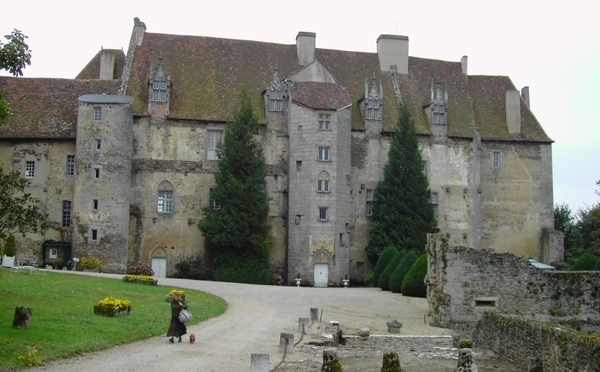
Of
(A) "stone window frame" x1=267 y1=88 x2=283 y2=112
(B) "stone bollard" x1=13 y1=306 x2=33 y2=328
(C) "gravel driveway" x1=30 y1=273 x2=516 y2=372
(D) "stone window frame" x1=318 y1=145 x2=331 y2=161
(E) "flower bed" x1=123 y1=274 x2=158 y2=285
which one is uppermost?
(A) "stone window frame" x1=267 y1=88 x2=283 y2=112

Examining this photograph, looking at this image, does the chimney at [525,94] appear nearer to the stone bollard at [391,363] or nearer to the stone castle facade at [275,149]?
the stone castle facade at [275,149]

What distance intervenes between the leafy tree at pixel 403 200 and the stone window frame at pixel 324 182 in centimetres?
432

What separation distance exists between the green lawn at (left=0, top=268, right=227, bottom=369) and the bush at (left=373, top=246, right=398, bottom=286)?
57.8 feet

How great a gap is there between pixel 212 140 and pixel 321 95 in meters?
8.15

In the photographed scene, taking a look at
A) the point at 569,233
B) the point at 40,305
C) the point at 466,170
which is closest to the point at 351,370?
the point at 40,305

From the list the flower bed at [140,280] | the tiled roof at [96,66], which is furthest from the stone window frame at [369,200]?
the flower bed at [140,280]

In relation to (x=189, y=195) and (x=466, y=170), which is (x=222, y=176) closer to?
(x=189, y=195)

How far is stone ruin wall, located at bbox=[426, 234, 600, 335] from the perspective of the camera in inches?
1366

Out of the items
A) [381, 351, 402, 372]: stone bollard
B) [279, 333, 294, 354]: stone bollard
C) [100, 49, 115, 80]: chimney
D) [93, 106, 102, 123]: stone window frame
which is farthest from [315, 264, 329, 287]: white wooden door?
[381, 351, 402, 372]: stone bollard

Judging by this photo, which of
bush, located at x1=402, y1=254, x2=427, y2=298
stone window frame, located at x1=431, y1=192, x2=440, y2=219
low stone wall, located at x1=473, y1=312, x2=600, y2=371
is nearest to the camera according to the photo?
low stone wall, located at x1=473, y1=312, x2=600, y2=371

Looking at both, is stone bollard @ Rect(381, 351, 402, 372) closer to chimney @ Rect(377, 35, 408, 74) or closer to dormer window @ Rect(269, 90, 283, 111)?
dormer window @ Rect(269, 90, 283, 111)

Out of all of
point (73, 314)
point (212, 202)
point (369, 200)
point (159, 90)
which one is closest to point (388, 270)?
point (369, 200)

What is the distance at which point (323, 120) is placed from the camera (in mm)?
58812

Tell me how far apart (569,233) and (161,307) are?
55699 millimetres
